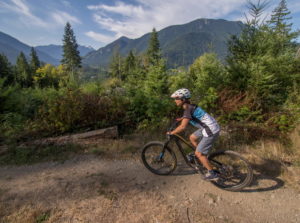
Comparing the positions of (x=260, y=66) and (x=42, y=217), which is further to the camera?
(x=260, y=66)

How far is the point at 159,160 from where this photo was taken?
3365 mm

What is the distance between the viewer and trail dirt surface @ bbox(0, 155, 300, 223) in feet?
7.38

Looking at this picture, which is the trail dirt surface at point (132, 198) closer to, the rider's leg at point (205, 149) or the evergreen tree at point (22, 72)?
the rider's leg at point (205, 149)

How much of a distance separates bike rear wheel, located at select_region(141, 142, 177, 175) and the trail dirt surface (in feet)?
0.52

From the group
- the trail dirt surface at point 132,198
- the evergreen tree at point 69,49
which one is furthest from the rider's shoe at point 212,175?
the evergreen tree at point 69,49

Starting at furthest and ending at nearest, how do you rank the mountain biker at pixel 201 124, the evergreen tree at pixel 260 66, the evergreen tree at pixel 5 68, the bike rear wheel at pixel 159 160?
the evergreen tree at pixel 5 68 < the evergreen tree at pixel 260 66 < the bike rear wheel at pixel 159 160 < the mountain biker at pixel 201 124

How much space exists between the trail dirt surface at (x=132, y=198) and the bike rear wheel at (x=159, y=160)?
16 cm

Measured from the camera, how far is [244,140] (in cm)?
457

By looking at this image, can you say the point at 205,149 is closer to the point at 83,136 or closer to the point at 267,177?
the point at 267,177

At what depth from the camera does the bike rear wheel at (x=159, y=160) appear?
321 cm

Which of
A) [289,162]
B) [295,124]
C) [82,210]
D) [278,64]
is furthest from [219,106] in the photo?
[82,210]

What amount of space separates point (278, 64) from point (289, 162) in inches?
176

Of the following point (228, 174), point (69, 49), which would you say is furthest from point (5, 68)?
point (228, 174)

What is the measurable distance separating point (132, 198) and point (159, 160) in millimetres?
1039
